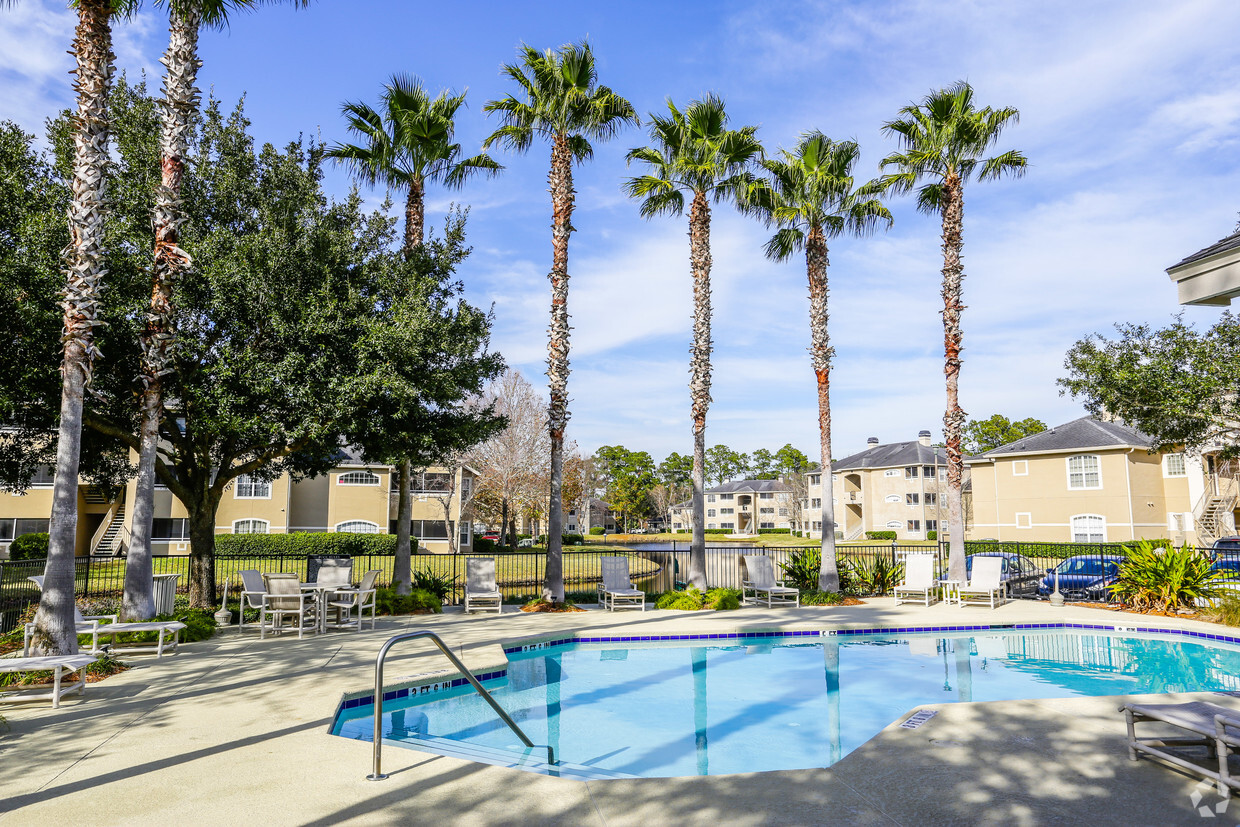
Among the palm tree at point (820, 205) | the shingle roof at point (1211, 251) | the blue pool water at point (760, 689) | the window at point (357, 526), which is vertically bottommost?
the blue pool water at point (760, 689)

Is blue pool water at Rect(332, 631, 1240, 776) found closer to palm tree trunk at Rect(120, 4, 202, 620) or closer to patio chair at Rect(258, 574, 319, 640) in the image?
patio chair at Rect(258, 574, 319, 640)

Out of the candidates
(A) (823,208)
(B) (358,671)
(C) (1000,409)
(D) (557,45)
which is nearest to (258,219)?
(D) (557,45)

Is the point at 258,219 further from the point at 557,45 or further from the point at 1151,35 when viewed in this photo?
the point at 1151,35

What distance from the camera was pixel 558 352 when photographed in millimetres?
15234

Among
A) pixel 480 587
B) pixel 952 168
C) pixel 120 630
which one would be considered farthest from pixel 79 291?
pixel 952 168

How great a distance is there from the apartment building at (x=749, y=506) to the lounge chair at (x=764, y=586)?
6501cm

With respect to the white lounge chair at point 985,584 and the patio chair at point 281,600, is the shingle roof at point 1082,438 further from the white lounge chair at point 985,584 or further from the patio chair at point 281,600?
the patio chair at point 281,600

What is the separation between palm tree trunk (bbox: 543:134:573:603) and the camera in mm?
15164

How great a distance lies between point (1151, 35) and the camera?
12.0 m

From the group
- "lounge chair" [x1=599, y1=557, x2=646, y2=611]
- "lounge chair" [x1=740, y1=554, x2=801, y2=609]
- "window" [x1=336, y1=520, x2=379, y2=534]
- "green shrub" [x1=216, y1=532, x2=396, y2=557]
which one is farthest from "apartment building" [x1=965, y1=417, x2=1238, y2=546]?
"window" [x1=336, y1=520, x2=379, y2=534]

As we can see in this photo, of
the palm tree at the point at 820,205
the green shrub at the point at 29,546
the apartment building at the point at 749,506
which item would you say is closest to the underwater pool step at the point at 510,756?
the palm tree at the point at 820,205

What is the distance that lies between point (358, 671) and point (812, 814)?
20.4ft

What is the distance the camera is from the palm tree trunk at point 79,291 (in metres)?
8.37

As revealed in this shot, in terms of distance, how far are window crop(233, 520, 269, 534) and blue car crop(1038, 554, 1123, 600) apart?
34266 mm
